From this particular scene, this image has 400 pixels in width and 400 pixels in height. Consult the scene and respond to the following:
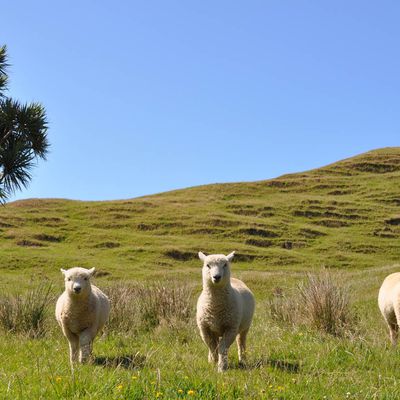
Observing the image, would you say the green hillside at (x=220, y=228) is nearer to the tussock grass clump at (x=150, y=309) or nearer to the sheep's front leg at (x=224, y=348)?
the tussock grass clump at (x=150, y=309)

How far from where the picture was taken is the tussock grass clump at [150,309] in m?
11.8

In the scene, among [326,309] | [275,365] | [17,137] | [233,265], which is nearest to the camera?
[275,365]

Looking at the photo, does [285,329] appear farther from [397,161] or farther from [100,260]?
[397,161]

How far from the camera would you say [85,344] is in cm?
822

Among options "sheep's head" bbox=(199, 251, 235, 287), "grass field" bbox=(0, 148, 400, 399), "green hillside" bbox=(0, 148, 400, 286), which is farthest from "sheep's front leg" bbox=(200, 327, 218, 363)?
"green hillside" bbox=(0, 148, 400, 286)

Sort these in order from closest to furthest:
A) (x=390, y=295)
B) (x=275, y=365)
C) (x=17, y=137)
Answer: (x=275, y=365)
(x=390, y=295)
(x=17, y=137)

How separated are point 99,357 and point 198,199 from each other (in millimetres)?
69706

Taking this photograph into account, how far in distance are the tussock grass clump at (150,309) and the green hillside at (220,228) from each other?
2879 centimetres

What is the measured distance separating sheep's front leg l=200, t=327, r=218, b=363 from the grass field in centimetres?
35

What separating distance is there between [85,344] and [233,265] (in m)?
43.0

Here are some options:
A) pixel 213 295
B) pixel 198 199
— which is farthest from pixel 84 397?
pixel 198 199

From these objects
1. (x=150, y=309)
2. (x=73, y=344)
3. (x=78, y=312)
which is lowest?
(x=73, y=344)

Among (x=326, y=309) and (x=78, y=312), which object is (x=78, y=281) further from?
(x=326, y=309)

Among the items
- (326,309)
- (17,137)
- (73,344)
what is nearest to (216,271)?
(73,344)
